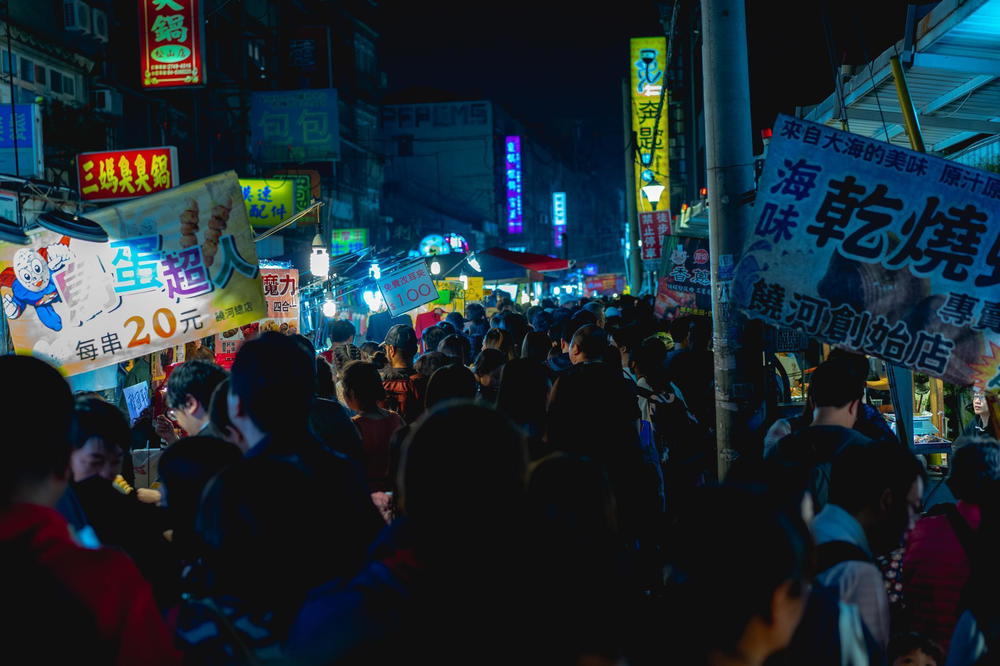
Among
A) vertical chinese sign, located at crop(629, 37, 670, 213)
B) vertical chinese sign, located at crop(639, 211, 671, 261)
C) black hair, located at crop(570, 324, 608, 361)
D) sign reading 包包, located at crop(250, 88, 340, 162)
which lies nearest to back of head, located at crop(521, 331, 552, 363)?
black hair, located at crop(570, 324, 608, 361)

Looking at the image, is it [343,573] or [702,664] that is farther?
[343,573]

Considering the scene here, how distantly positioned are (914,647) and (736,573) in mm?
1966

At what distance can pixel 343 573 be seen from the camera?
289 cm

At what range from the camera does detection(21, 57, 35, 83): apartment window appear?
21516 mm

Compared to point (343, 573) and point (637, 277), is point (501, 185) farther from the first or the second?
point (343, 573)

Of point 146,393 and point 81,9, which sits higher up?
point 81,9

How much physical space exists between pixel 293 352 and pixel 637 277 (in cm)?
2929

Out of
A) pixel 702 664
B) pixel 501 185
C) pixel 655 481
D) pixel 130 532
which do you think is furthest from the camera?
pixel 501 185

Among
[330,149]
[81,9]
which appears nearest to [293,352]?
[81,9]

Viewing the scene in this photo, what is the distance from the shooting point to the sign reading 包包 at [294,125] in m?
29.8

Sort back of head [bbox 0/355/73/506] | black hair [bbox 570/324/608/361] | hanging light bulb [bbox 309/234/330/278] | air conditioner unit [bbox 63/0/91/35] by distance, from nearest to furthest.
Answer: back of head [bbox 0/355/73/506] → black hair [bbox 570/324/608/361] → hanging light bulb [bbox 309/234/330/278] → air conditioner unit [bbox 63/0/91/35]

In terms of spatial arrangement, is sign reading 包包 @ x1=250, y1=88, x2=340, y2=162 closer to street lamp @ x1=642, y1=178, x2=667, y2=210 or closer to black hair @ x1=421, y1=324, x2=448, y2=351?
street lamp @ x1=642, y1=178, x2=667, y2=210

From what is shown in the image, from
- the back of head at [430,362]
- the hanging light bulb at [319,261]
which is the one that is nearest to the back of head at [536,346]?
the back of head at [430,362]

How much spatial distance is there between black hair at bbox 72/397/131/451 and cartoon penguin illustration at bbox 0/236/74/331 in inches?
90.9
